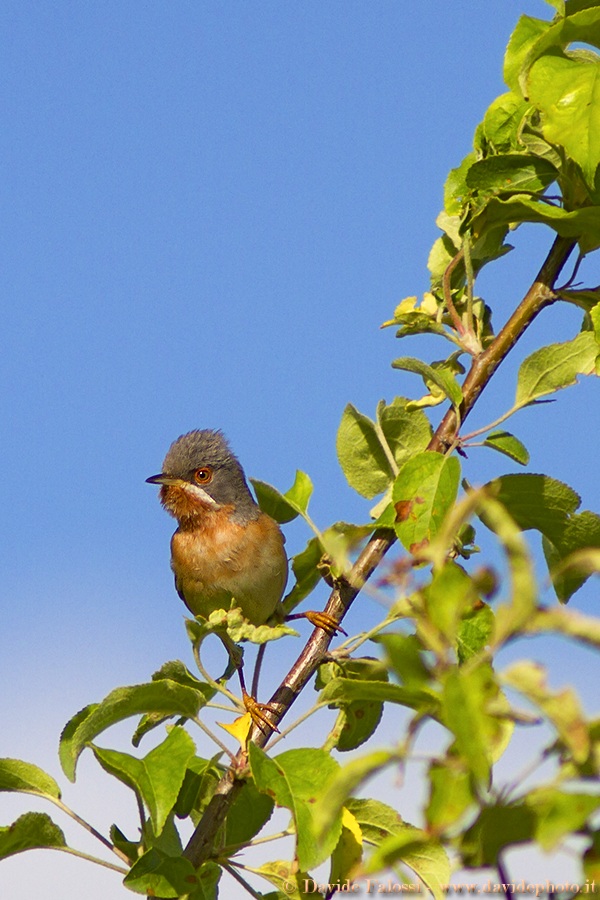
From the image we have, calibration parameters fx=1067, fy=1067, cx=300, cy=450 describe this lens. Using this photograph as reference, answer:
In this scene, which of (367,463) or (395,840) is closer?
(395,840)

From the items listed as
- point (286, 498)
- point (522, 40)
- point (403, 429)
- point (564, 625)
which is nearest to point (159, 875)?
point (286, 498)

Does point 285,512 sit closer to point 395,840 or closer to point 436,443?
point 436,443

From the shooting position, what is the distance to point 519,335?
12.8 ft

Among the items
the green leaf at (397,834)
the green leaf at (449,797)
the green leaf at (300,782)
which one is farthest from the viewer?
the green leaf at (397,834)

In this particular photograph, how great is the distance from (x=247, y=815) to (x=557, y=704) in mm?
2575

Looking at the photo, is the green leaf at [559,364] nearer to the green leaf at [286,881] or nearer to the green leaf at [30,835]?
the green leaf at [286,881]

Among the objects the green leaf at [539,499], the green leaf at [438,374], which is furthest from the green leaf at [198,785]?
the green leaf at [438,374]

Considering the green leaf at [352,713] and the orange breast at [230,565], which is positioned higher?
the orange breast at [230,565]

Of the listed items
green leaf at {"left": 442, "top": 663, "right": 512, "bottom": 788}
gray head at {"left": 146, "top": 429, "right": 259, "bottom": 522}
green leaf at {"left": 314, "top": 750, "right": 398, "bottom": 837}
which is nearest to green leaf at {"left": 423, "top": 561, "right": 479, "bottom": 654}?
green leaf at {"left": 442, "top": 663, "right": 512, "bottom": 788}

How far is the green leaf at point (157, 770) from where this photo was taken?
3.32 m

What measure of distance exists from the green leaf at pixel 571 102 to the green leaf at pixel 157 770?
2.37 meters

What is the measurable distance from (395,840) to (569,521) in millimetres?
2287

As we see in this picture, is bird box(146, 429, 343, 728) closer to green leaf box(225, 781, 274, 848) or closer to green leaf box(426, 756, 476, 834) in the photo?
green leaf box(225, 781, 274, 848)

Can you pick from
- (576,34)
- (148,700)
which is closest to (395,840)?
(148,700)
